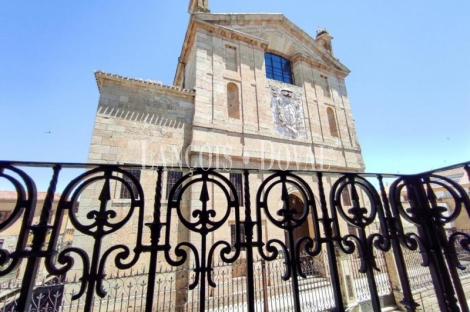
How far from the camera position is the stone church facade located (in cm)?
830

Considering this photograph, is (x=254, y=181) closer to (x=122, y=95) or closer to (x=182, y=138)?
(x=182, y=138)

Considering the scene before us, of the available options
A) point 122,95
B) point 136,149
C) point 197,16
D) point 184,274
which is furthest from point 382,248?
point 197,16

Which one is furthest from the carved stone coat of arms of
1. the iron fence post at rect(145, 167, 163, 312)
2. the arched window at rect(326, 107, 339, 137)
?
the iron fence post at rect(145, 167, 163, 312)

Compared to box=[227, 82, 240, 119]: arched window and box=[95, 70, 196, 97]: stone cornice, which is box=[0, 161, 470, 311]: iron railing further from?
box=[227, 82, 240, 119]: arched window

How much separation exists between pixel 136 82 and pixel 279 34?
402 inches

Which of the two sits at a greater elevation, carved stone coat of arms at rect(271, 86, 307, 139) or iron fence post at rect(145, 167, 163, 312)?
carved stone coat of arms at rect(271, 86, 307, 139)

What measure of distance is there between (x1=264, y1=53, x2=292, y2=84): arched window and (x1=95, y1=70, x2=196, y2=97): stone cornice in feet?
20.1

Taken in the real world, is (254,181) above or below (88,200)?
above

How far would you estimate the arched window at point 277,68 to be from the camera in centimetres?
1370

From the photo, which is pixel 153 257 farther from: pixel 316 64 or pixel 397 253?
pixel 316 64

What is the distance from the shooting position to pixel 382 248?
→ 5.21 ft

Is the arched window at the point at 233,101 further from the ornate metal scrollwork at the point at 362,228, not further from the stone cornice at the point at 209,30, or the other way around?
the ornate metal scrollwork at the point at 362,228

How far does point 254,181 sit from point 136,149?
5091 millimetres

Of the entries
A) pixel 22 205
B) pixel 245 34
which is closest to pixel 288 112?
pixel 245 34
